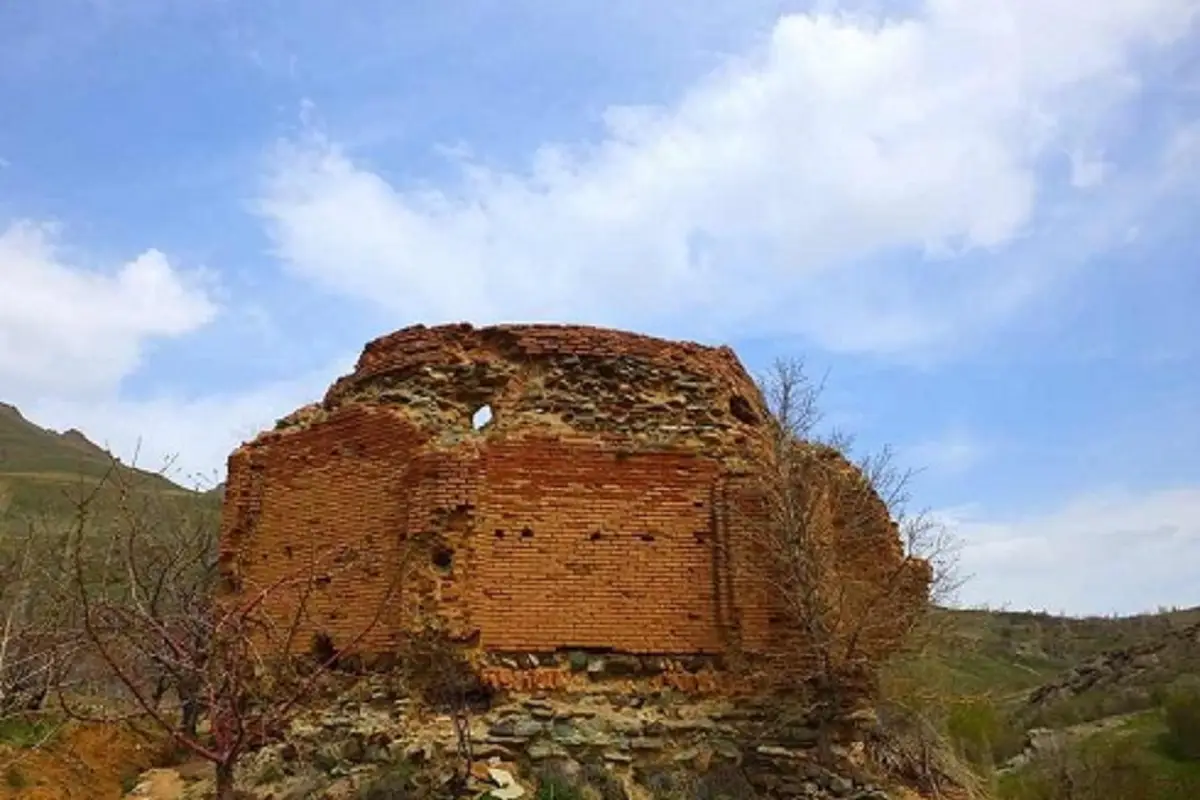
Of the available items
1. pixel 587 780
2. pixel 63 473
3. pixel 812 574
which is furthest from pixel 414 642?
pixel 63 473

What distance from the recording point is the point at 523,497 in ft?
30.3

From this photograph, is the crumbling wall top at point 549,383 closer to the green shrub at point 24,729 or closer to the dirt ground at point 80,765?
the dirt ground at point 80,765

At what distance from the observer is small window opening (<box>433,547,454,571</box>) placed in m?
8.94

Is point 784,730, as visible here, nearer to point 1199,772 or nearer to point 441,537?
point 441,537

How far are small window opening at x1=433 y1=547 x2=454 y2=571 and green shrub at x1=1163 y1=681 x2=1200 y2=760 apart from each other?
2583 cm

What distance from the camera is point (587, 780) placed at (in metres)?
8.29

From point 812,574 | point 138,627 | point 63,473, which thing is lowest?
point 138,627

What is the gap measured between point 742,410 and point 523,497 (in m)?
2.51

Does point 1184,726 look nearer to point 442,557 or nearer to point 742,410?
point 742,410

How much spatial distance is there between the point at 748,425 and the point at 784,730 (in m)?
2.81

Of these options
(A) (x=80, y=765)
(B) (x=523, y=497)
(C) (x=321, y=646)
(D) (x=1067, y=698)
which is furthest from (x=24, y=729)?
(D) (x=1067, y=698)

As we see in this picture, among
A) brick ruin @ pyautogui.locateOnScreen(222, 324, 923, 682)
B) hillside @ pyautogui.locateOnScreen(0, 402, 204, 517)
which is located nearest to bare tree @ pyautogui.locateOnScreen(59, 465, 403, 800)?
brick ruin @ pyautogui.locateOnScreen(222, 324, 923, 682)

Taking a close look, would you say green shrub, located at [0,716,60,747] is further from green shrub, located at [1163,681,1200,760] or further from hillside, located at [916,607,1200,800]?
green shrub, located at [1163,681,1200,760]

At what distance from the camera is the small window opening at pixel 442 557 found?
8.94 m
